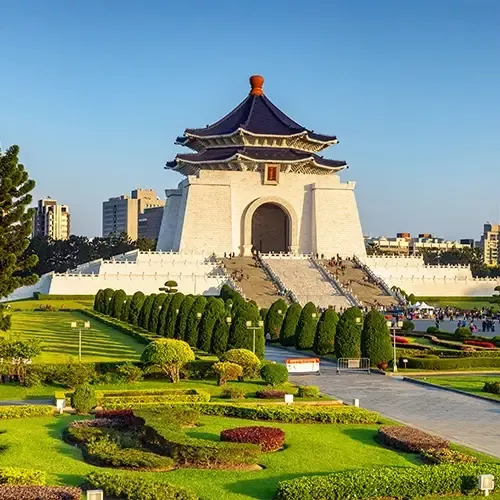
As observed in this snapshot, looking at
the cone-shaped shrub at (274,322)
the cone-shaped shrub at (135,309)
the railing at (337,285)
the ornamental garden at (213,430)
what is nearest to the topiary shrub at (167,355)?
the ornamental garden at (213,430)

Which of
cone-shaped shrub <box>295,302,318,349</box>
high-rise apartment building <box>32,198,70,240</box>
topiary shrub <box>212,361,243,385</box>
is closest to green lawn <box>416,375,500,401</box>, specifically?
topiary shrub <box>212,361,243,385</box>

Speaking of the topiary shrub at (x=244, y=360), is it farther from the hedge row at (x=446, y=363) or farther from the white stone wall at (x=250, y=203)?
the white stone wall at (x=250, y=203)

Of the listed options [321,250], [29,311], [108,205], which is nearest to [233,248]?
[321,250]

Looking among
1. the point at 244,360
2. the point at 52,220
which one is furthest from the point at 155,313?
the point at 52,220

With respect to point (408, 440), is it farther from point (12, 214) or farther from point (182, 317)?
point (182, 317)

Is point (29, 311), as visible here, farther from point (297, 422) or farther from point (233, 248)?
point (297, 422)

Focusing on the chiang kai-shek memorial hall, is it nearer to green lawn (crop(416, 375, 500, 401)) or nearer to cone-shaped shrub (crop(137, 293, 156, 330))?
cone-shaped shrub (crop(137, 293, 156, 330))
